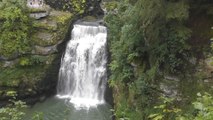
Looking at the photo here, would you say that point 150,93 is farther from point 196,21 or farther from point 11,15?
point 11,15

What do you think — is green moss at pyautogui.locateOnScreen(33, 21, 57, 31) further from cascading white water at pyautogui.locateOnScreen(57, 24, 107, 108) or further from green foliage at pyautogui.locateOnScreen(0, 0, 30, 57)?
cascading white water at pyautogui.locateOnScreen(57, 24, 107, 108)

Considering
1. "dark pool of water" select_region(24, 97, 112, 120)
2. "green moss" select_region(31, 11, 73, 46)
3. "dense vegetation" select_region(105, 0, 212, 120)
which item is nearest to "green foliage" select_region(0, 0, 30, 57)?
"green moss" select_region(31, 11, 73, 46)

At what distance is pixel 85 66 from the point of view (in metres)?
17.5

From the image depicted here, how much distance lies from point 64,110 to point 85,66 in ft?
10.1

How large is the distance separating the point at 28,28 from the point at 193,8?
956 centimetres

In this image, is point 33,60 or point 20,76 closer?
point 20,76

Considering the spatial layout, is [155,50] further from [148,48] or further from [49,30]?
[49,30]

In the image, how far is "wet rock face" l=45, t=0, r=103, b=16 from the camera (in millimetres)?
19270

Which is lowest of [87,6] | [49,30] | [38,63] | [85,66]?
[85,66]

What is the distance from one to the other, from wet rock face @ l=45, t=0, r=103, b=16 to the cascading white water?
1.98 meters

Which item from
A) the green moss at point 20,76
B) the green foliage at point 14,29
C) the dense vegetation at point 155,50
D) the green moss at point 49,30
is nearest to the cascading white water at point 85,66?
the green moss at point 49,30

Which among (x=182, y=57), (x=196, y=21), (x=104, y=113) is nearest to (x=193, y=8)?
(x=196, y=21)

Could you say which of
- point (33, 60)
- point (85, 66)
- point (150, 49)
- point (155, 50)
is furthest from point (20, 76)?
point (155, 50)

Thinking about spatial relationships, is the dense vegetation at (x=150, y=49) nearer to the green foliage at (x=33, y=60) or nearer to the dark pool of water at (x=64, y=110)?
the dark pool of water at (x=64, y=110)
